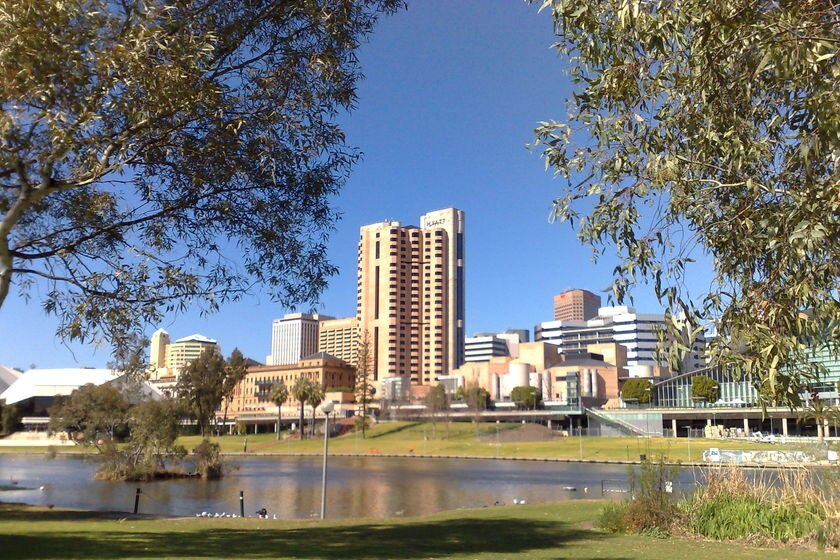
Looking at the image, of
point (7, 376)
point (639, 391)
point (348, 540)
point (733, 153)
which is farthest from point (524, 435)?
point (7, 376)

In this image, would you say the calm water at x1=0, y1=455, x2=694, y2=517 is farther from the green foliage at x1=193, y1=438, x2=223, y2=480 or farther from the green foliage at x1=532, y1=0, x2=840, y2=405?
the green foliage at x1=532, y1=0, x2=840, y2=405

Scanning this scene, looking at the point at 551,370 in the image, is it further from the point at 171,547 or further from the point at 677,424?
the point at 171,547

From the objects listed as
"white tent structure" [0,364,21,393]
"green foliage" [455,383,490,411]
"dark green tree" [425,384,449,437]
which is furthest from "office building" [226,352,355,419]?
"white tent structure" [0,364,21,393]

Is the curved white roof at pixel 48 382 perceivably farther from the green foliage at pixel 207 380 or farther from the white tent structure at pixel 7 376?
the green foliage at pixel 207 380

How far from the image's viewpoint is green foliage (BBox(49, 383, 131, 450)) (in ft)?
172

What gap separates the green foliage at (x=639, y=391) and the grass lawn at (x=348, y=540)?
104531 mm

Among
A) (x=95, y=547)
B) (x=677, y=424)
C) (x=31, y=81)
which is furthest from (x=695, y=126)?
(x=677, y=424)

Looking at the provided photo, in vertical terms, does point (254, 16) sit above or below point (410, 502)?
above

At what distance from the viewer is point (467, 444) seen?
97.1m

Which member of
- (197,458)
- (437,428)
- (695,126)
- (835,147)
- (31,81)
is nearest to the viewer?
(835,147)

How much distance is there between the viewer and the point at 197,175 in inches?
480

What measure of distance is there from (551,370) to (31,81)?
460ft

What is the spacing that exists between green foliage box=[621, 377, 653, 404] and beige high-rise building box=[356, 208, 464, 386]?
67524mm

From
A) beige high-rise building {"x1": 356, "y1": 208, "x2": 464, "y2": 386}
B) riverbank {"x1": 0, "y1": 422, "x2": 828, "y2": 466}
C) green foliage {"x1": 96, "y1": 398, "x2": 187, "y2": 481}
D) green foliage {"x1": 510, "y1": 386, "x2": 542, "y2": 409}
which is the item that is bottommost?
riverbank {"x1": 0, "y1": 422, "x2": 828, "y2": 466}
